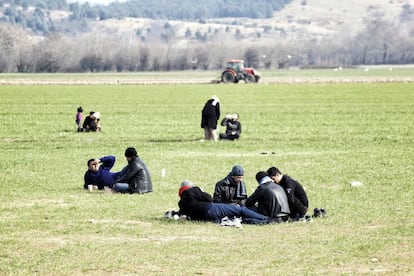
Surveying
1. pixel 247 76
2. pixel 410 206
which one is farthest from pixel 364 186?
pixel 247 76

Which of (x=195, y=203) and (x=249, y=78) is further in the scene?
(x=249, y=78)

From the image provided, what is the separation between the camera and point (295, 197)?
18734mm

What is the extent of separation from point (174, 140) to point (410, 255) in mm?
23862

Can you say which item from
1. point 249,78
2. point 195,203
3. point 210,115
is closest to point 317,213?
point 195,203

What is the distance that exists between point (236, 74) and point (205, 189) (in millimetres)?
85286

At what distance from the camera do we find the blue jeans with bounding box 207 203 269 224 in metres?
18.3

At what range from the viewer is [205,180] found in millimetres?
25281

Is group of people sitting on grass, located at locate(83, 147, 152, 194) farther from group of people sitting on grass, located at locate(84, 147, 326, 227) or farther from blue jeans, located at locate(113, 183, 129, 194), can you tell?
group of people sitting on grass, located at locate(84, 147, 326, 227)

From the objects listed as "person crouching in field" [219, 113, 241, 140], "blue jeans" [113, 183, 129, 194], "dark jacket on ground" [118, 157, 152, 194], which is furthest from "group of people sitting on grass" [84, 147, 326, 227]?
"person crouching in field" [219, 113, 241, 140]

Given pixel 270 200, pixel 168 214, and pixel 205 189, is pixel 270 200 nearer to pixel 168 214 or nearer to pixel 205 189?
pixel 168 214

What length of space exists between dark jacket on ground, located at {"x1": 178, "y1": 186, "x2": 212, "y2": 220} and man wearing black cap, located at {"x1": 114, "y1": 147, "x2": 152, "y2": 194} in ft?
13.0

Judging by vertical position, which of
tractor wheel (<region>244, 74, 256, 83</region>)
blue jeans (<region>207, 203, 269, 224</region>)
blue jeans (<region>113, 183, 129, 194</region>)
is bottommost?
tractor wheel (<region>244, 74, 256, 83</region>)

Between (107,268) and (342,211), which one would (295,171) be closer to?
(342,211)

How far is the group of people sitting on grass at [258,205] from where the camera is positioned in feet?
59.8
